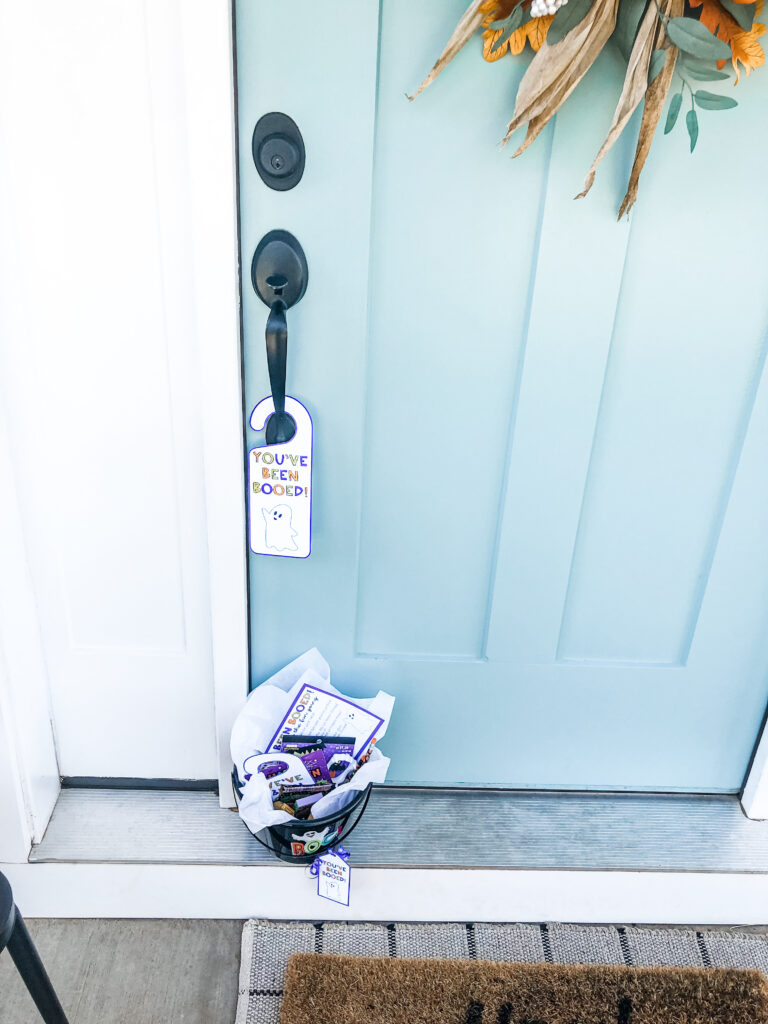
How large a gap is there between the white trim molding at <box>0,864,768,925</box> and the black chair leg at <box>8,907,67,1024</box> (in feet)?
0.92

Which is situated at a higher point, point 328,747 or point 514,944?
point 328,747

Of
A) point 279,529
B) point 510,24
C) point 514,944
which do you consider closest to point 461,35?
point 510,24

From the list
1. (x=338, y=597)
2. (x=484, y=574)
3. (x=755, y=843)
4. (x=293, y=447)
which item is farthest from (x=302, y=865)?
(x=755, y=843)

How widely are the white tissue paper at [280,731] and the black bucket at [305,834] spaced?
0.02 m

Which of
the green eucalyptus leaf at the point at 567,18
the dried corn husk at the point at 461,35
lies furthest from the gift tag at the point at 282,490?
the green eucalyptus leaf at the point at 567,18

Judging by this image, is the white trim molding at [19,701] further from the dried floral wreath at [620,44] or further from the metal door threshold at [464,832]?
the dried floral wreath at [620,44]

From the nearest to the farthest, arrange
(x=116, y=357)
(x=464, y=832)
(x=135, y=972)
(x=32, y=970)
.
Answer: (x=32, y=970) < (x=116, y=357) < (x=135, y=972) < (x=464, y=832)

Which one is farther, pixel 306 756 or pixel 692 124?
pixel 306 756

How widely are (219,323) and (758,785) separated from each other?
1319 mm

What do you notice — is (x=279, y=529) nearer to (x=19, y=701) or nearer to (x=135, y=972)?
(x=19, y=701)

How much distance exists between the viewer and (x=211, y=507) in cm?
121

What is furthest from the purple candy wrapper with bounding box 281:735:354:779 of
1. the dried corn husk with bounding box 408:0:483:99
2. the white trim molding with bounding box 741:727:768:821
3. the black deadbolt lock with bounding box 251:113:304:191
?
the dried corn husk with bounding box 408:0:483:99

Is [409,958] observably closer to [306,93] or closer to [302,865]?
[302,865]

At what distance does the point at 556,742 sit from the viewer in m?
1.47
